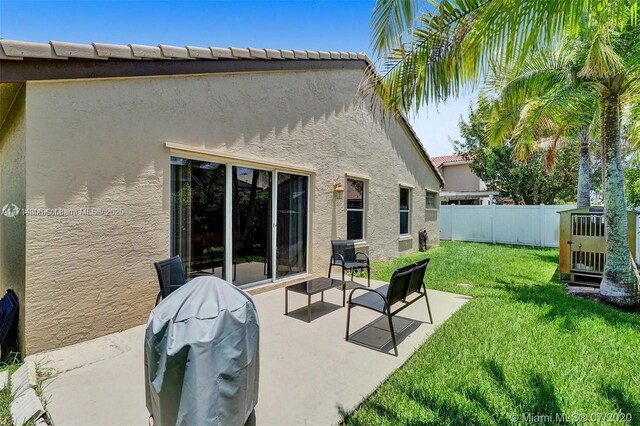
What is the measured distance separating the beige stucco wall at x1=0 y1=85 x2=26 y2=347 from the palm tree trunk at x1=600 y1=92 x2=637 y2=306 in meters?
10.2

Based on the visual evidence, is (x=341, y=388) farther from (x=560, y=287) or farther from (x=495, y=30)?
(x=560, y=287)

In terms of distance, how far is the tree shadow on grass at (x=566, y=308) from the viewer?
17.3 feet

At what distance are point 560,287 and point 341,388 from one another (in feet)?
23.2

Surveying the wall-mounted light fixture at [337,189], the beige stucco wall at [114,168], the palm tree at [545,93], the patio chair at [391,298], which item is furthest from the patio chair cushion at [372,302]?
the palm tree at [545,93]

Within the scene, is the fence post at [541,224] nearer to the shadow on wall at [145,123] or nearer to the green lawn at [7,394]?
the shadow on wall at [145,123]

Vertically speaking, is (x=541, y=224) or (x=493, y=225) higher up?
(x=541, y=224)

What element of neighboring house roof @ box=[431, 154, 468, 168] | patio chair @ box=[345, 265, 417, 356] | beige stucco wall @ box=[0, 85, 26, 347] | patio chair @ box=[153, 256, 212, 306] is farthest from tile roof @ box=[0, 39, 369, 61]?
neighboring house roof @ box=[431, 154, 468, 168]

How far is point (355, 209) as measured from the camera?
1004cm

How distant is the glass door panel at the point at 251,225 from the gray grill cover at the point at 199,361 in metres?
4.07

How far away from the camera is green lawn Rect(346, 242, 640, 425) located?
2.94 m

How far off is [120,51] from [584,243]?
10678 mm

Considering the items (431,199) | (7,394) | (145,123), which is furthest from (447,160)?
(7,394)

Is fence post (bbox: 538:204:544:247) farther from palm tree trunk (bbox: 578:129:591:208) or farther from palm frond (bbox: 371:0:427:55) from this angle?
palm frond (bbox: 371:0:427:55)

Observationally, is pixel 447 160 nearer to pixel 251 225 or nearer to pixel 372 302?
pixel 251 225
